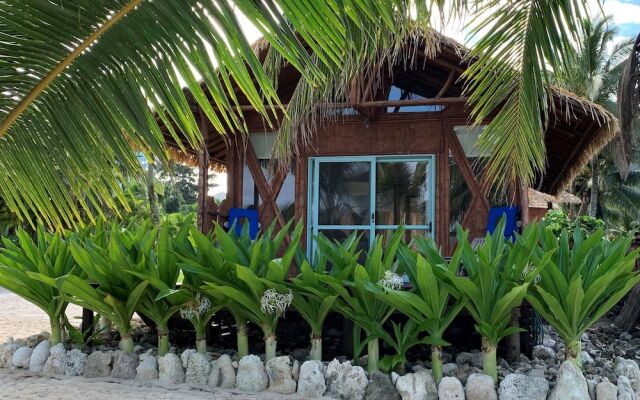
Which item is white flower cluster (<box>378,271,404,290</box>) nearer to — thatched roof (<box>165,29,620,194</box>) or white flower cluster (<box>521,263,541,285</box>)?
white flower cluster (<box>521,263,541,285</box>)

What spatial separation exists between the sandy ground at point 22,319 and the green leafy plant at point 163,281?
1736mm

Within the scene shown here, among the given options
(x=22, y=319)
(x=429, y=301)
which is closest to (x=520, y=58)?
(x=429, y=301)

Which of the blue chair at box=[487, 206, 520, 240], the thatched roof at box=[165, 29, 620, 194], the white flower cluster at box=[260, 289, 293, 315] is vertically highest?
the thatched roof at box=[165, 29, 620, 194]

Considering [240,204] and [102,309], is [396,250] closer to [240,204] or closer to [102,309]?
[102,309]

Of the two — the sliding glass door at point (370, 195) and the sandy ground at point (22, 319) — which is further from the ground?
the sliding glass door at point (370, 195)

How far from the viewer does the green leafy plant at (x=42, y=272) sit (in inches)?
198

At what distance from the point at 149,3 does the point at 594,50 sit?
99.0ft

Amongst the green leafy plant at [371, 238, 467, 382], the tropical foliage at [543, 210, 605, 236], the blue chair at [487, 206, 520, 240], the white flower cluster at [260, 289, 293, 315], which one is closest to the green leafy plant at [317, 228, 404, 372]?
the green leafy plant at [371, 238, 467, 382]

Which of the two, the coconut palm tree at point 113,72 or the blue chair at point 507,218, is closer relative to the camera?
the coconut palm tree at point 113,72

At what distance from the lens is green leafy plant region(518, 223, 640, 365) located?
3787 millimetres

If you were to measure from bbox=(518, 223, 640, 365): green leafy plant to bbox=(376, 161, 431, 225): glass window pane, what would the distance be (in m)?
4.38

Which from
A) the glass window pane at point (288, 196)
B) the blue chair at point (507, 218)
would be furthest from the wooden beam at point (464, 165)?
the glass window pane at point (288, 196)

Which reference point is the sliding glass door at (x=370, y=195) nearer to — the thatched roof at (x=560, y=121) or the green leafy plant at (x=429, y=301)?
the thatched roof at (x=560, y=121)

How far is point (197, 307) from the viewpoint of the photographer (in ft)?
15.1
